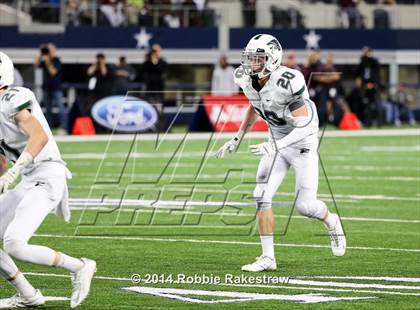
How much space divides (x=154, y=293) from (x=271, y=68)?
2.10m

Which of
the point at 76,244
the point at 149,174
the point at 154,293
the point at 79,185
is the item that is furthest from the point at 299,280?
the point at 149,174

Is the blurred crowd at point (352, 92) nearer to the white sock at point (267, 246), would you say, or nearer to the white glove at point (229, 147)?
the white glove at point (229, 147)

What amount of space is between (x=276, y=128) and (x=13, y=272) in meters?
2.87

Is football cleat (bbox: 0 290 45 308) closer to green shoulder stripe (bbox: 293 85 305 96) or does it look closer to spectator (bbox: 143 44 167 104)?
green shoulder stripe (bbox: 293 85 305 96)

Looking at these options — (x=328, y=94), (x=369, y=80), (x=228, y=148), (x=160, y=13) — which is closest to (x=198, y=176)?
(x=228, y=148)

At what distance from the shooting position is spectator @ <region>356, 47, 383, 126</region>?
28.0 meters

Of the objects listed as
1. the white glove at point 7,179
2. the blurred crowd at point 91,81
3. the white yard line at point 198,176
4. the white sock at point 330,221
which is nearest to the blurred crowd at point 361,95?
the blurred crowd at point 91,81

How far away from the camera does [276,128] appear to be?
31.5 feet

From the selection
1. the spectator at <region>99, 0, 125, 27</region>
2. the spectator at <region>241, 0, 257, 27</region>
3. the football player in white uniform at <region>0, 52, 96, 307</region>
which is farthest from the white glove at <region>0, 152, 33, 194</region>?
the spectator at <region>241, 0, 257, 27</region>

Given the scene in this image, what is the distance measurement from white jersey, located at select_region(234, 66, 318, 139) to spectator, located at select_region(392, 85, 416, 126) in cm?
2046

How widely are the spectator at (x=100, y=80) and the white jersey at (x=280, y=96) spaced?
1537 cm

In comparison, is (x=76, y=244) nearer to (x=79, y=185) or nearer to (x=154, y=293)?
(x=154, y=293)

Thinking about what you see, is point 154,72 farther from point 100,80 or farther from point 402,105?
point 402,105

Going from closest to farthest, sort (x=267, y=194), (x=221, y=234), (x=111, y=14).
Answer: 1. (x=267, y=194)
2. (x=221, y=234)
3. (x=111, y=14)
